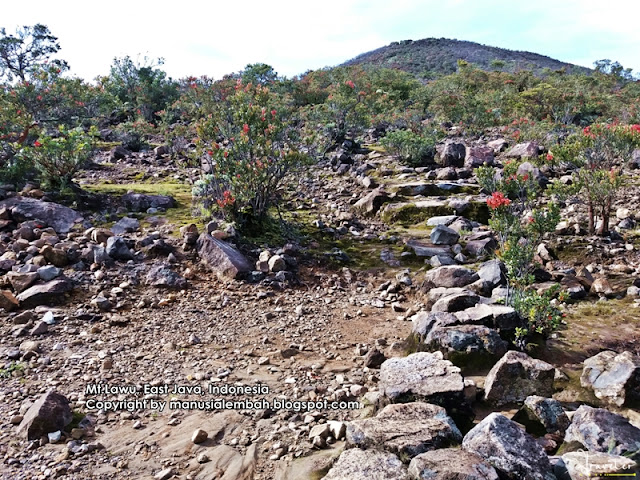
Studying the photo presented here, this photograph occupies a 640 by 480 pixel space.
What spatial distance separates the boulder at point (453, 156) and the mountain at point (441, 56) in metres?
45.7

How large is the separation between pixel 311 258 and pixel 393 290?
4.39 ft

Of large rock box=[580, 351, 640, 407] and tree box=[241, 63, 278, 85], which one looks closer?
large rock box=[580, 351, 640, 407]

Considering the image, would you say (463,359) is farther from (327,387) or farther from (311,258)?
(311,258)

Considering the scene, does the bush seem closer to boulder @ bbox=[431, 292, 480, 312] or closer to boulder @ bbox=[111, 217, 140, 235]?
boulder @ bbox=[111, 217, 140, 235]

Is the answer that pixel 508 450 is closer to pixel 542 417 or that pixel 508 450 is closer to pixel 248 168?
pixel 542 417

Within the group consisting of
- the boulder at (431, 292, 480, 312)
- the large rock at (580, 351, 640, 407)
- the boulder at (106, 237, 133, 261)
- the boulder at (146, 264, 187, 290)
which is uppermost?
the boulder at (106, 237, 133, 261)

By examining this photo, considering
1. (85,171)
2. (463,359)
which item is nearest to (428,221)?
(463,359)

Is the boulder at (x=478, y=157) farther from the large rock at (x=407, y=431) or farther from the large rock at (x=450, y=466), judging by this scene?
the large rock at (x=450, y=466)

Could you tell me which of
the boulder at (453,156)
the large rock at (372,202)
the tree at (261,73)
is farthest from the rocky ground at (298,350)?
the tree at (261,73)

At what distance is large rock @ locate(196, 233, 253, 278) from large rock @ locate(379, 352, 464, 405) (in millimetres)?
2692

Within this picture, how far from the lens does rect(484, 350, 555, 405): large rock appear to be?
3352mm

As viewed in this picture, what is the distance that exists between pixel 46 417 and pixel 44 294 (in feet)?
6.96

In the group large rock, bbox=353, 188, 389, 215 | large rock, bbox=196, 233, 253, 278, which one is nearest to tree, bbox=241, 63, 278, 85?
large rock, bbox=353, 188, 389, 215

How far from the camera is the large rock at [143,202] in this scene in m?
7.61
